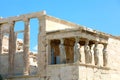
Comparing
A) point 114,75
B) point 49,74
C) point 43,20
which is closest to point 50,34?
→ point 43,20

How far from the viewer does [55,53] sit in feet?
66.1

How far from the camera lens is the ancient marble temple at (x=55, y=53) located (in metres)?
18.2

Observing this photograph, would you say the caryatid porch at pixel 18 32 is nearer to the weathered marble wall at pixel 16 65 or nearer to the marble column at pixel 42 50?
the marble column at pixel 42 50

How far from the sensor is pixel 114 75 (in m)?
22.9

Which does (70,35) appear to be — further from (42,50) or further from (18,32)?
(18,32)

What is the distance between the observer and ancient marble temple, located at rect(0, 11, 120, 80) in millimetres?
18156

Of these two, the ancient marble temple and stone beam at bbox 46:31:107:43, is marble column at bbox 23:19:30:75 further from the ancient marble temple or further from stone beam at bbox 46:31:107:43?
stone beam at bbox 46:31:107:43

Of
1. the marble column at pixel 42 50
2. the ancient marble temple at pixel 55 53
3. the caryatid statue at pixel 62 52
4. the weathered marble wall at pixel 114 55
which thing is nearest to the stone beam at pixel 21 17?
the ancient marble temple at pixel 55 53

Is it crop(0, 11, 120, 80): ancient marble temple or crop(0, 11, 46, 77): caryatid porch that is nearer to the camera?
crop(0, 11, 120, 80): ancient marble temple

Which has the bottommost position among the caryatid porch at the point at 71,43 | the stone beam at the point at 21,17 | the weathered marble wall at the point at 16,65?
the weathered marble wall at the point at 16,65

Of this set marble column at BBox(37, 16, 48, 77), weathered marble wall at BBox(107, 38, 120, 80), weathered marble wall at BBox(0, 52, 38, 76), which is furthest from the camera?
weathered marble wall at BBox(107, 38, 120, 80)

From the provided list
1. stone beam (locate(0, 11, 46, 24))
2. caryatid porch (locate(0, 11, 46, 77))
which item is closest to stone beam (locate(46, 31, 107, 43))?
caryatid porch (locate(0, 11, 46, 77))

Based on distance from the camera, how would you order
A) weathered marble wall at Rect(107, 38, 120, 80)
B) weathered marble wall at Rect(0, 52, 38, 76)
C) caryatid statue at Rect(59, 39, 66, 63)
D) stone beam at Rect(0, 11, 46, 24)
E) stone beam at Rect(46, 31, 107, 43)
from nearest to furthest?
stone beam at Rect(46, 31, 107, 43)
caryatid statue at Rect(59, 39, 66, 63)
stone beam at Rect(0, 11, 46, 24)
weathered marble wall at Rect(0, 52, 38, 76)
weathered marble wall at Rect(107, 38, 120, 80)

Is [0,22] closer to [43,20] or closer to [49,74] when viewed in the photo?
[43,20]
